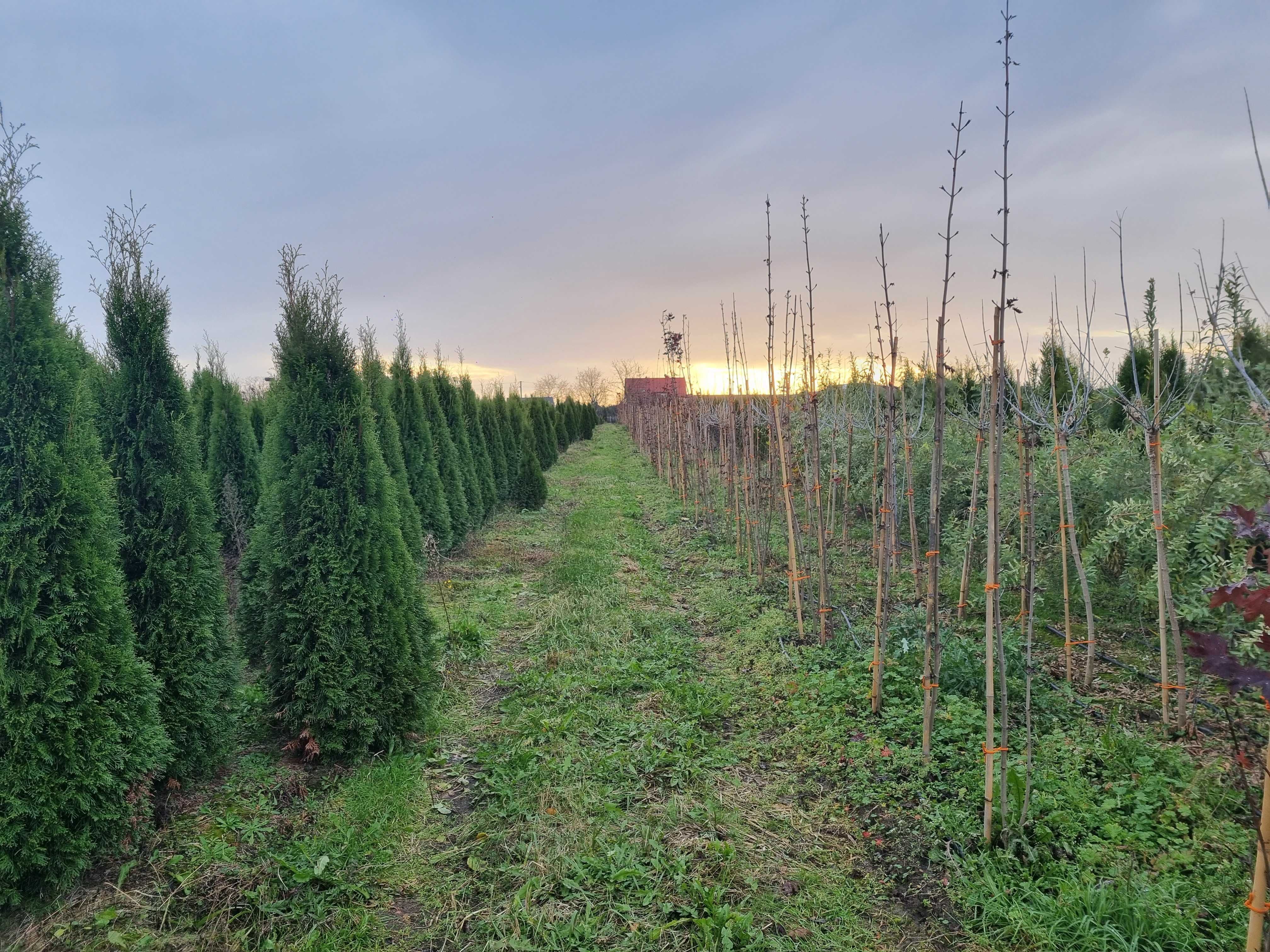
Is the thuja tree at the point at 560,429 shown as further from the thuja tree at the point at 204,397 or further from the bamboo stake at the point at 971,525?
the bamboo stake at the point at 971,525

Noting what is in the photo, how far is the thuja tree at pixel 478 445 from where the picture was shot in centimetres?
1428

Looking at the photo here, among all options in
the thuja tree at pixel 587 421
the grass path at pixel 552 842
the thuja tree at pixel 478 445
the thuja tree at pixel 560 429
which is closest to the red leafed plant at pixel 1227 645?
the grass path at pixel 552 842

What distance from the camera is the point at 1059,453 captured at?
4871mm

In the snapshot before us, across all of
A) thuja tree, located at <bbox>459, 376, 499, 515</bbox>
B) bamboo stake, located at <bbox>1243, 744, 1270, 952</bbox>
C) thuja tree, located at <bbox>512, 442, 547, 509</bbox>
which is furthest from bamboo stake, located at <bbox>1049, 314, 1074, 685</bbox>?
thuja tree, located at <bbox>512, 442, 547, 509</bbox>

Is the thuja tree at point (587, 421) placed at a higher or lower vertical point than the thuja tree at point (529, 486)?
higher

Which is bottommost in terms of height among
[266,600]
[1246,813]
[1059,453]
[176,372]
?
[1246,813]

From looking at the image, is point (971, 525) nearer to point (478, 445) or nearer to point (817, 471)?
point (817, 471)

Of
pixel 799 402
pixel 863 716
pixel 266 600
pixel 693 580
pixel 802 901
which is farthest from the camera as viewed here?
pixel 799 402

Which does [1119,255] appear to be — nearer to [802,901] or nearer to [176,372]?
[802,901]

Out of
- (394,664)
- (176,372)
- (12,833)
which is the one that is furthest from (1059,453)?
(12,833)

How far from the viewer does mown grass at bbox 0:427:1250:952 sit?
9.02 ft

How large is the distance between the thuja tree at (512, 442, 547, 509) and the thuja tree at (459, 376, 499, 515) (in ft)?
1.75

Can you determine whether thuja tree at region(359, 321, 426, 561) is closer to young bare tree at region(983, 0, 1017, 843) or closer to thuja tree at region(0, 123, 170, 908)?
thuja tree at region(0, 123, 170, 908)

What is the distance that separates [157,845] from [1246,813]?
5.06 metres
